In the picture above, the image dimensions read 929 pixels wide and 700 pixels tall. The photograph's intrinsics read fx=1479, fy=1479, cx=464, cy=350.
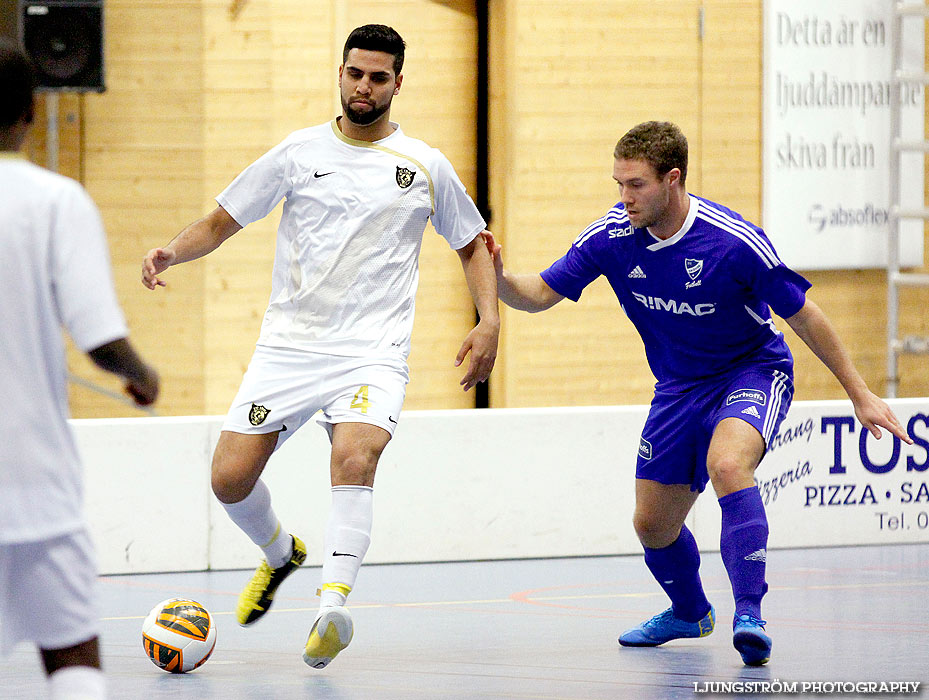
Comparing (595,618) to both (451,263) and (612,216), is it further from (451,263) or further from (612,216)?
(451,263)

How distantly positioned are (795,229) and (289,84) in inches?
148

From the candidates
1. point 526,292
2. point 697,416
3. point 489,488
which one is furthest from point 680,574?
point 489,488

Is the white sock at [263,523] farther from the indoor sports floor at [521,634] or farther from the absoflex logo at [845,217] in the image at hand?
the absoflex logo at [845,217]

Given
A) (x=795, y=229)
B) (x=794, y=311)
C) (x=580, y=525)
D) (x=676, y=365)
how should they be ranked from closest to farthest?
(x=794, y=311) → (x=676, y=365) → (x=580, y=525) → (x=795, y=229)

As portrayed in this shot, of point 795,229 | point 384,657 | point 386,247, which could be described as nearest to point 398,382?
point 386,247

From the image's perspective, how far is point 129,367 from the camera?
274cm

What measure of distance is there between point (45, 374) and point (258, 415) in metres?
1.96

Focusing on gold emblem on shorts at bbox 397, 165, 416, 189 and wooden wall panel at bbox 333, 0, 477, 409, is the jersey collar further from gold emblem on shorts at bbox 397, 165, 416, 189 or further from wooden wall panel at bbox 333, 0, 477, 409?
wooden wall panel at bbox 333, 0, 477, 409

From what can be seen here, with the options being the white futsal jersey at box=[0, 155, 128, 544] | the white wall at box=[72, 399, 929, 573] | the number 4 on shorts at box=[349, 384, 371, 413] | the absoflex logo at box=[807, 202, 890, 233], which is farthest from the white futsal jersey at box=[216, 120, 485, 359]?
the absoflex logo at box=[807, 202, 890, 233]

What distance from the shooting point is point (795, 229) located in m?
10.7

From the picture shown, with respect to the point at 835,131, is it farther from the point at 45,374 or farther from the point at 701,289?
the point at 45,374

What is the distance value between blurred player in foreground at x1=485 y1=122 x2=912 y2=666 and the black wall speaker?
476 centimetres

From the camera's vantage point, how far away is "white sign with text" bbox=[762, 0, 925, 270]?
35.0ft

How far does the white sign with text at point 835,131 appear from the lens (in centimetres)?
1066
